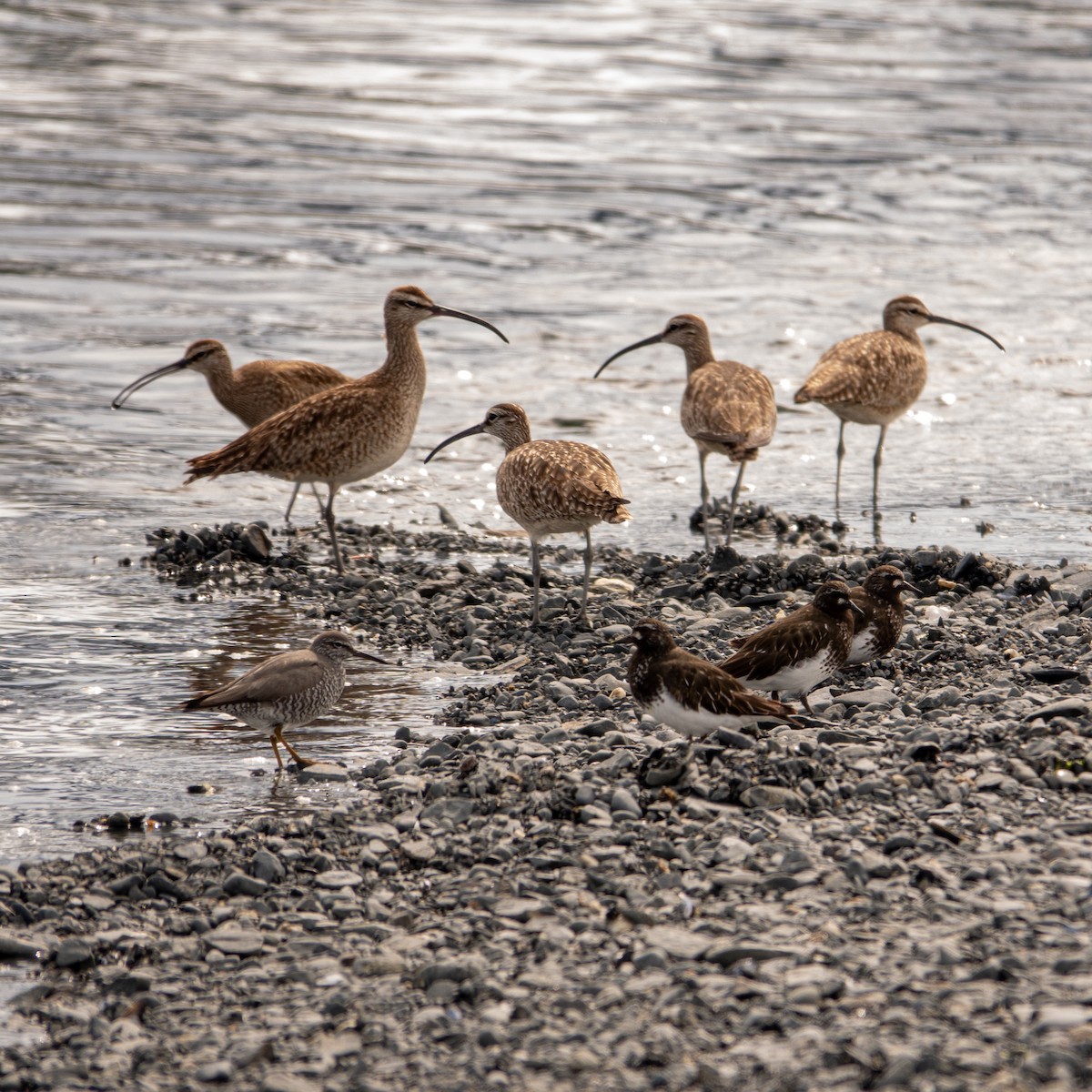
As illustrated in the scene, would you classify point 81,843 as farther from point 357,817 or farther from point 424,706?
point 424,706

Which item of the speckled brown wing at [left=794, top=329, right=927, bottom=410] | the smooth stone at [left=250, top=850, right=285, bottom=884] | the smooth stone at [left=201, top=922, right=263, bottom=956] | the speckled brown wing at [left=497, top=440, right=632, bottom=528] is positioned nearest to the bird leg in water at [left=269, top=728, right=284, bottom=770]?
the smooth stone at [left=250, top=850, right=285, bottom=884]

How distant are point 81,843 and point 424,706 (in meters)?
2.50

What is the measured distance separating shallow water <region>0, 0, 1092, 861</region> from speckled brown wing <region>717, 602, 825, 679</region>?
186cm

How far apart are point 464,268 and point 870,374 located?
959 centimetres

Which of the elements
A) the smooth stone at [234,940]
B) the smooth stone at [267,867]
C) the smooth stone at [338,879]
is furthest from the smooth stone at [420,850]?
the smooth stone at [234,940]

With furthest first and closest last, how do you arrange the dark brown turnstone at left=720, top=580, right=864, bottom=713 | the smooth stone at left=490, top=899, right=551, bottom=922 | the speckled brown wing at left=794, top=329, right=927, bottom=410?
the speckled brown wing at left=794, top=329, right=927, bottom=410 < the dark brown turnstone at left=720, top=580, right=864, bottom=713 < the smooth stone at left=490, top=899, right=551, bottom=922

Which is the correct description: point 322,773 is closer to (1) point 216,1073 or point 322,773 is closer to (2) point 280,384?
(1) point 216,1073

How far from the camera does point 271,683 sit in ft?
29.5

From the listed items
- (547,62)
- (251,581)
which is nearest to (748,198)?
(547,62)

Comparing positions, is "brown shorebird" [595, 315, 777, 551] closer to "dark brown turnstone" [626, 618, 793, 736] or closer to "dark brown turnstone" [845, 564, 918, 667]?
"dark brown turnstone" [845, 564, 918, 667]

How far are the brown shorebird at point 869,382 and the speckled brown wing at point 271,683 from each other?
6613 millimetres

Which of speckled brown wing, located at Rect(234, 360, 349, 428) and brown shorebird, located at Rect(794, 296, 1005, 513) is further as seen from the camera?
speckled brown wing, located at Rect(234, 360, 349, 428)

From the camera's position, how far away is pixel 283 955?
6844mm

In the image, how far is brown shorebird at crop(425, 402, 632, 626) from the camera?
11.0 m
